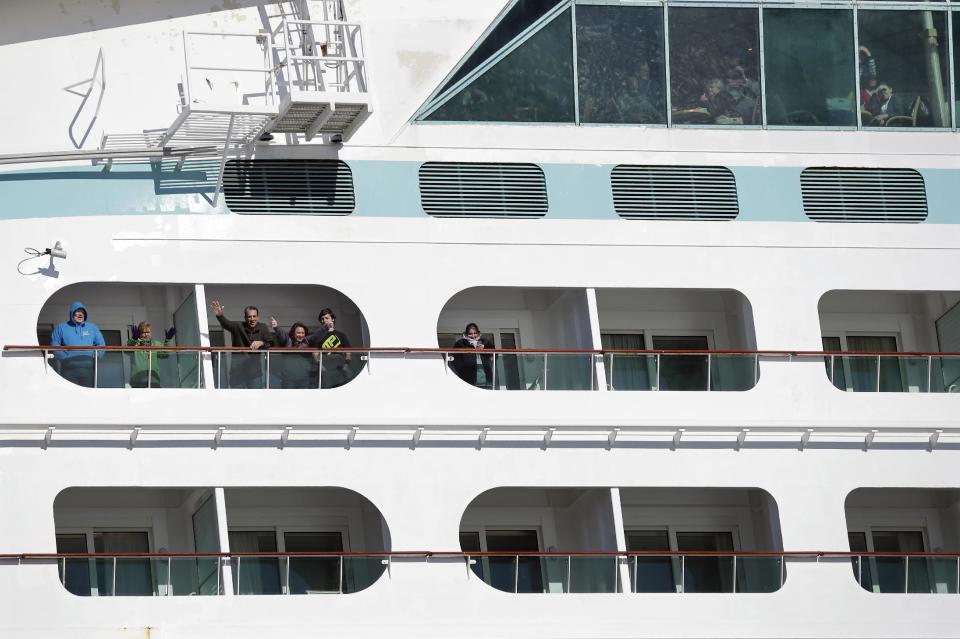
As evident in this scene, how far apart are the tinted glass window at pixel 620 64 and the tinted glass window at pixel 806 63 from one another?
1.42m

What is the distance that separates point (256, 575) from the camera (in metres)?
22.5

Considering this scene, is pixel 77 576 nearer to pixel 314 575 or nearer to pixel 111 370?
pixel 111 370

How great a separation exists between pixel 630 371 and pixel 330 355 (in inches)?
141

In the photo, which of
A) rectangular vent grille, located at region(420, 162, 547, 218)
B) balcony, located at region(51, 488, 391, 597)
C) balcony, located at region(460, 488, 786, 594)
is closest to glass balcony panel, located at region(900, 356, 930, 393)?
balcony, located at region(460, 488, 786, 594)

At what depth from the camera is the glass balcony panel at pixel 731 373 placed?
24453mm

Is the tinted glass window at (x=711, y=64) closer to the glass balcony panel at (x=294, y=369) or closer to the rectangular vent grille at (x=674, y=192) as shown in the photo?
the rectangular vent grille at (x=674, y=192)

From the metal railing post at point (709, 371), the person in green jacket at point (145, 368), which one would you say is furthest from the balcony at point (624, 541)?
the person in green jacket at point (145, 368)

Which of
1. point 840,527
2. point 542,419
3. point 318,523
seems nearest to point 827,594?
point 840,527

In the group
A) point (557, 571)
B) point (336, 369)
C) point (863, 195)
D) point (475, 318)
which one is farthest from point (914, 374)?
point (336, 369)

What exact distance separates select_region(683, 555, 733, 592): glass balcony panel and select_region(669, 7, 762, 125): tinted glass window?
17.7 ft

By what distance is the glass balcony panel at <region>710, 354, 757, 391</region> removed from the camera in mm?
24453

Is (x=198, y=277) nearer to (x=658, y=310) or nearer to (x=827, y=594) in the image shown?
(x=658, y=310)

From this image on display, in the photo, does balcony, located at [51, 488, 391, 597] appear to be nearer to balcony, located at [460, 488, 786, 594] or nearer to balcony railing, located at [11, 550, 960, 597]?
balcony railing, located at [11, 550, 960, 597]

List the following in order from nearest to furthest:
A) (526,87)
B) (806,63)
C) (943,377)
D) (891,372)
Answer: (526,87)
(891,372)
(943,377)
(806,63)
